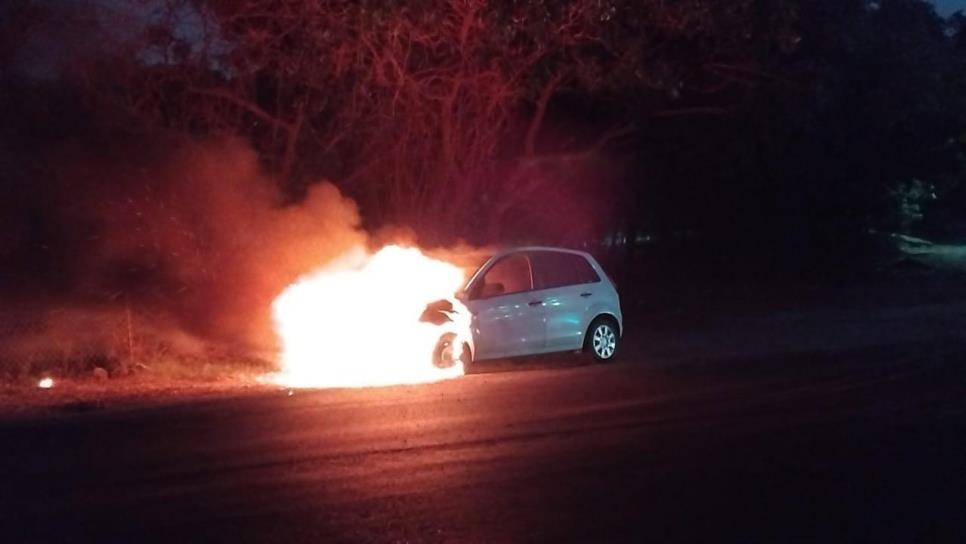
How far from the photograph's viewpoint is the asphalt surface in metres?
9.28

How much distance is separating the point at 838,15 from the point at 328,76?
10794 millimetres

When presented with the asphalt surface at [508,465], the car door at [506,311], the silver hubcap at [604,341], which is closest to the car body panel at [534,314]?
the car door at [506,311]

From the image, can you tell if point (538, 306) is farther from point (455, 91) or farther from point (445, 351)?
point (455, 91)

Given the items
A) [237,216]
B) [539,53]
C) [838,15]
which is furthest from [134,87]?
[838,15]

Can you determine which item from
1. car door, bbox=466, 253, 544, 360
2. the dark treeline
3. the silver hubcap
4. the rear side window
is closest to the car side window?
car door, bbox=466, 253, 544, 360

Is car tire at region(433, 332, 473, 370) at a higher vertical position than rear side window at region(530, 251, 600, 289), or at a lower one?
lower

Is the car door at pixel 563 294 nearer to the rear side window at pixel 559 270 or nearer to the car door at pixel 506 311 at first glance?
the rear side window at pixel 559 270

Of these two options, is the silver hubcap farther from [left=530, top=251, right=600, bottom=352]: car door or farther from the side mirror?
the side mirror

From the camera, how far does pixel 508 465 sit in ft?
37.2

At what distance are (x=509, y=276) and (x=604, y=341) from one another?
1.99m

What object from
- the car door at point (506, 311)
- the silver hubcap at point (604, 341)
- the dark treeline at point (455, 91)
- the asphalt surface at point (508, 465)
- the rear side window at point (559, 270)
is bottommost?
Answer: the asphalt surface at point (508, 465)

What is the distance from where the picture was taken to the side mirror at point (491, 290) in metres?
18.6

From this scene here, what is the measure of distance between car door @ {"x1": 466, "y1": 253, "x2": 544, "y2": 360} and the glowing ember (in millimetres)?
295

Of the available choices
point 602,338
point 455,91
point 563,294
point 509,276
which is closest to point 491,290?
point 509,276
